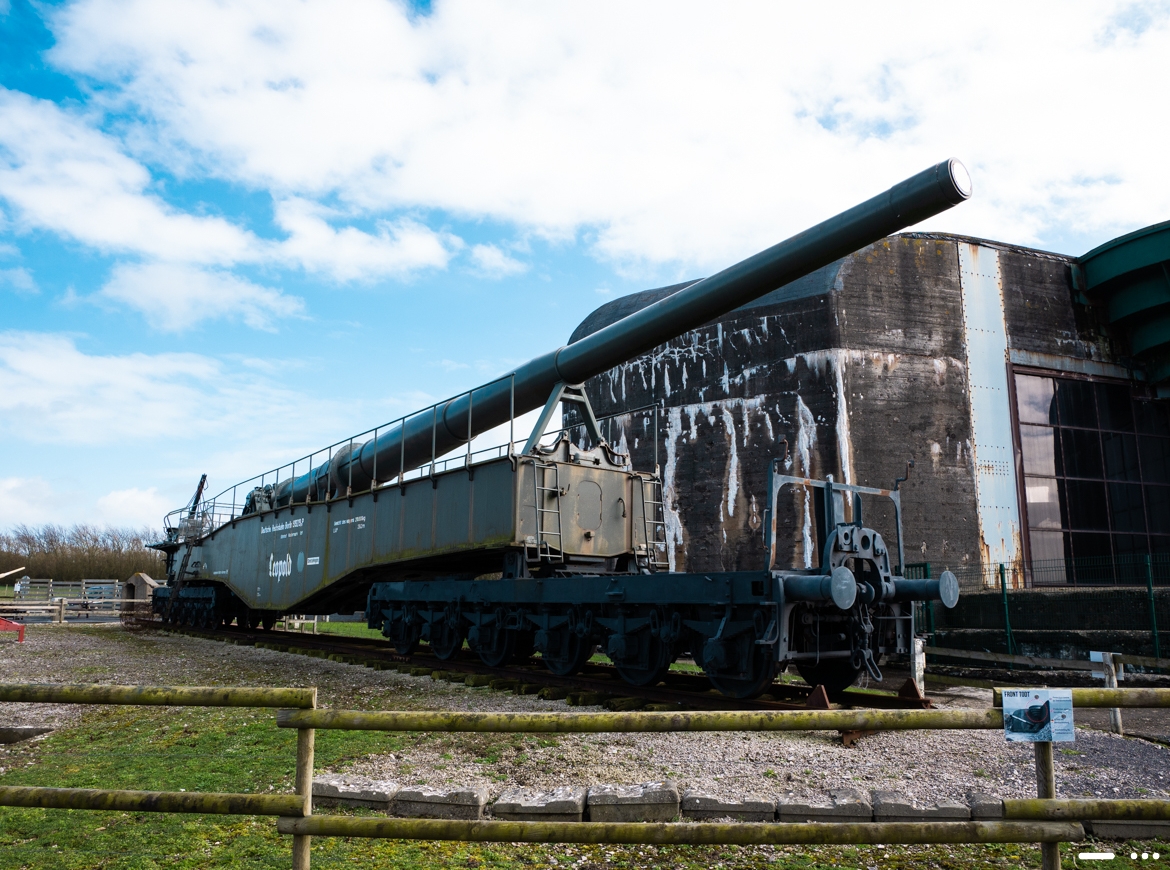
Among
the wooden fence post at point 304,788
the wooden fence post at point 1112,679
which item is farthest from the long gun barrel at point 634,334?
the wooden fence post at point 304,788

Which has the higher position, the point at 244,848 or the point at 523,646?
the point at 523,646

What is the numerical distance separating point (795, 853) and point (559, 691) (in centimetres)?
486

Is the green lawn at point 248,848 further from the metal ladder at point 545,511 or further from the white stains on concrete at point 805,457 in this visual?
the white stains on concrete at point 805,457

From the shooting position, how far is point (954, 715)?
3.11m

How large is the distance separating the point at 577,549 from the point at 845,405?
944 centimetres

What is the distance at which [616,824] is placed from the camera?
3.02 metres

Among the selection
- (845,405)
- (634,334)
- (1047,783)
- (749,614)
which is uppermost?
(845,405)

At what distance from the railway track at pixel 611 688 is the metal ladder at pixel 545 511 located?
139cm

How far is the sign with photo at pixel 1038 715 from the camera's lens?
2.97 metres

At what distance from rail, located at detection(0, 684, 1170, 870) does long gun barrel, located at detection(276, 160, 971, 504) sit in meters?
4.58

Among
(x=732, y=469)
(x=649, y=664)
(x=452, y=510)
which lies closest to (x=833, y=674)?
(x=649, y=664)

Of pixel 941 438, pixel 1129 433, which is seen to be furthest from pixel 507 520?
pixel 1129 433

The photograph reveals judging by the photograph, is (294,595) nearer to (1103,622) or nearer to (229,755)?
(229,755)

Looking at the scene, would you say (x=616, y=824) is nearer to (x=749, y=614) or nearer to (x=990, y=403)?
(x=749, y=614)
